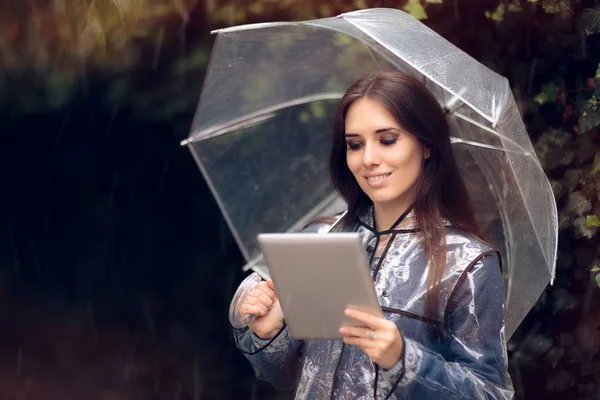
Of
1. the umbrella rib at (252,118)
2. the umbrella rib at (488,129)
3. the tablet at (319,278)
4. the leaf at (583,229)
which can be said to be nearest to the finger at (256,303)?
the tablet at (319,278)

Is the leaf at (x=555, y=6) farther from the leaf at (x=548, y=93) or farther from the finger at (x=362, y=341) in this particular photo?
the finger at (x=362, y=341)

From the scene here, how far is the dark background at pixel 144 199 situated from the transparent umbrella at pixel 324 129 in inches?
36.5

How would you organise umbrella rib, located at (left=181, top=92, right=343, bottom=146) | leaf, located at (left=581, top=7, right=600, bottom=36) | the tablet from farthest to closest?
1. leaf, located at (left=581, top=7, right=600, bottom=36)
2. umbrella rib, located at (left=181, top=92, right=343, bottom=146)
3. the tablet

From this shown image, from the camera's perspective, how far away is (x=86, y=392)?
4.15 metres

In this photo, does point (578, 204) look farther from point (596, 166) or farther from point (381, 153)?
point (381, 153)

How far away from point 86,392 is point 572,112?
2333mm

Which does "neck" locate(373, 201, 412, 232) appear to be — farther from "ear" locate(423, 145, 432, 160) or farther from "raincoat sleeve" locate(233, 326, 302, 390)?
"raincoat sleeve" locate(233, 326, 302, 390)

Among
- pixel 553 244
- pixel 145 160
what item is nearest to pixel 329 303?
pixel 553 244

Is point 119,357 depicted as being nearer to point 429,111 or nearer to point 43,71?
point 43,71

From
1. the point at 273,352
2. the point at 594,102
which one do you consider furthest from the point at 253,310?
the point at 594,102

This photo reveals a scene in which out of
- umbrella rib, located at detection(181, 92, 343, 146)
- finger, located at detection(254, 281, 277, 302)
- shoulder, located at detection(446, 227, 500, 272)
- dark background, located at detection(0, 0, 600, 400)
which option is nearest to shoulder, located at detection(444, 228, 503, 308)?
shoulder, located at detection(446, 227, 500, 272)

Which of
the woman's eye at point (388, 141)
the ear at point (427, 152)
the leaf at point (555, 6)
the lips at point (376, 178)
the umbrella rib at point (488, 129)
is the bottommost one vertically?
the lips at point (376, 178)

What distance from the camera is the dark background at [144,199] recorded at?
140 inches

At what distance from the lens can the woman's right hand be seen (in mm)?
2404
